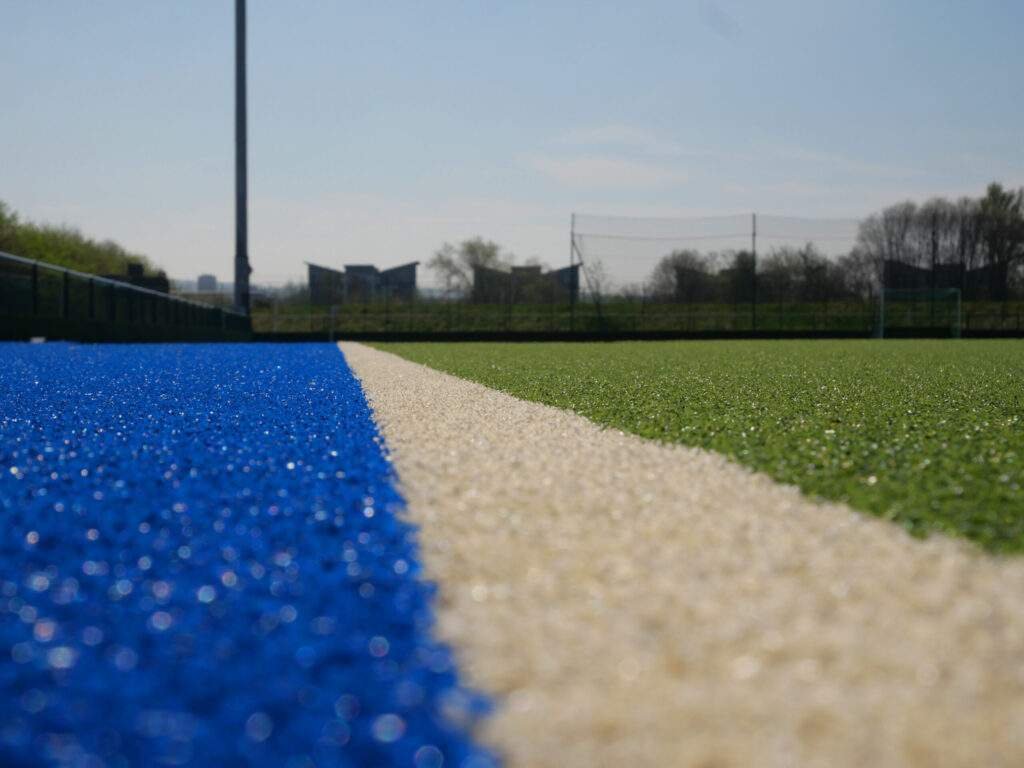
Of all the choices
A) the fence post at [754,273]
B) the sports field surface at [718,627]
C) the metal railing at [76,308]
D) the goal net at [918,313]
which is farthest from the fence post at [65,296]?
the goal net at [918,313]

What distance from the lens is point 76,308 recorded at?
14742 mm

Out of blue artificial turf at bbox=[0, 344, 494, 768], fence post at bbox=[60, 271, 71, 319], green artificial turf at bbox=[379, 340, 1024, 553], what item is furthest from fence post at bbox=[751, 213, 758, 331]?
blue artificial turf at bbox=[0, 344, 494, 768]

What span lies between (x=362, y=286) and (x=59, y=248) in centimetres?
1480

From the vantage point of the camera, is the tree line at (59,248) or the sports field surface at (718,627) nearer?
the sports field surface at (718,627)

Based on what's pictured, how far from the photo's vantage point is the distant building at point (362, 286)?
28516 mm

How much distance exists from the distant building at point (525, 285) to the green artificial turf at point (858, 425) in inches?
730

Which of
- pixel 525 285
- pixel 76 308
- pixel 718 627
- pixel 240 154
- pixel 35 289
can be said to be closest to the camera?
pixel 718 627

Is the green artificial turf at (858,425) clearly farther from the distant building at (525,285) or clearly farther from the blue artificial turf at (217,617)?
the distant building at (525,285)

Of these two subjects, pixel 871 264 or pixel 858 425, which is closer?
pixel 858 425

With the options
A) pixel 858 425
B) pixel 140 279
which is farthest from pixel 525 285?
pixel 858 425

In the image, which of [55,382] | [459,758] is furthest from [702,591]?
[55,382]

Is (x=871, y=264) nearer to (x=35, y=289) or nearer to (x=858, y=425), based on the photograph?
(x=35, y=289)

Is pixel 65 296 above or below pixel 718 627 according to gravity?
above

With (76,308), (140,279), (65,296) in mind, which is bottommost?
(76,308)
